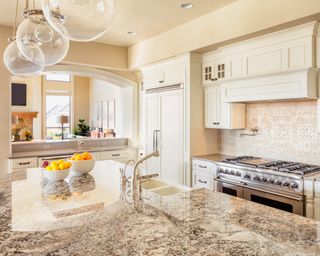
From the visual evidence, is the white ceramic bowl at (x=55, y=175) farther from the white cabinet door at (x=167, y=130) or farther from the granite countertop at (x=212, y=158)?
the white cabinet door at (x=167, y=130)

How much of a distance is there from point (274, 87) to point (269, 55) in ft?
1.25

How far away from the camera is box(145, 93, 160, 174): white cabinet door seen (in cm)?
491

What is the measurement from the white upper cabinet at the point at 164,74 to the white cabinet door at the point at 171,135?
0.20m

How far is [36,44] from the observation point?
7.20 ft

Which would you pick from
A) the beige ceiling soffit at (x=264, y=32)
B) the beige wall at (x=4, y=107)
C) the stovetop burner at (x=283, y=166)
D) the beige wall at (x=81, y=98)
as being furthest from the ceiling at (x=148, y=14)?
the beige wall at (x=81, y=98)

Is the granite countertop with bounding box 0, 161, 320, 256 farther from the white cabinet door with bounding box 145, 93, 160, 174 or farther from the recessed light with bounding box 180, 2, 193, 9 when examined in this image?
the white cabinet door with bounding box 145, 93, 160, 174

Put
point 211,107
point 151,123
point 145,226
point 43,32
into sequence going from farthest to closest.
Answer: point 151,123
point 211,107
point 43,32
point 145,226

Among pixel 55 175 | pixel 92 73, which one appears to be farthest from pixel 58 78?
pixel 55 175

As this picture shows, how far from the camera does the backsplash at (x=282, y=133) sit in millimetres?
3291

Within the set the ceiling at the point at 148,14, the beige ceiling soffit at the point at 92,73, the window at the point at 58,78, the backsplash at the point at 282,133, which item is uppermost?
the window at the point at 58,78

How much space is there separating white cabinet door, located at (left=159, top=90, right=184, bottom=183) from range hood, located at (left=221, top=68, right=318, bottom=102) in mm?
845

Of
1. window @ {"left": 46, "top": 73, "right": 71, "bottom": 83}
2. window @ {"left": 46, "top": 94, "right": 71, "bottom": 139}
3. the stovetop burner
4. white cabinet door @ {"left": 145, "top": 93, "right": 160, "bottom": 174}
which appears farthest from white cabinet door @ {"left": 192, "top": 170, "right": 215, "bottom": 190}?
window @ {"left": 46, "top": 73, "right": 71, "bottom": 83}

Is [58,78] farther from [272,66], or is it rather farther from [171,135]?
[272,66]

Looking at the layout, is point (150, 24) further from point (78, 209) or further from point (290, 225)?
point (290, 225)
